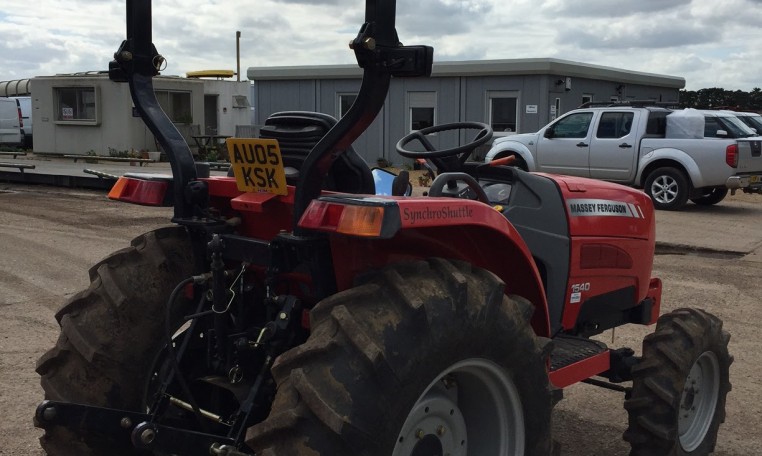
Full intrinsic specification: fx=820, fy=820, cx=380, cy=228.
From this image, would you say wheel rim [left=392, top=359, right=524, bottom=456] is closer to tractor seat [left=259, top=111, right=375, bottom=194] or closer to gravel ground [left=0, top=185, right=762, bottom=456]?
tractor seat [left=259, top=111, right=375, bottom=194]

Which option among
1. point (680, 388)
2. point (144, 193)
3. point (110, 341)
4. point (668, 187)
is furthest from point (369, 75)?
point (668, 187)

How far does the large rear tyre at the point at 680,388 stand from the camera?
3934 millimetres

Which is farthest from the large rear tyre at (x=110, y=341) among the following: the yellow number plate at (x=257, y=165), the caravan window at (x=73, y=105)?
the caravan window at (x=73, y=105)

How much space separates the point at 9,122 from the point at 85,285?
24.9m

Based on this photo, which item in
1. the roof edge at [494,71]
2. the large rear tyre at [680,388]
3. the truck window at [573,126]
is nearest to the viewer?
the large rear tyre at [680,388]

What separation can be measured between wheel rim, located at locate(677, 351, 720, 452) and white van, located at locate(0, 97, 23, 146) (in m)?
30.5

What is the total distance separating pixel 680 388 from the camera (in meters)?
3.99

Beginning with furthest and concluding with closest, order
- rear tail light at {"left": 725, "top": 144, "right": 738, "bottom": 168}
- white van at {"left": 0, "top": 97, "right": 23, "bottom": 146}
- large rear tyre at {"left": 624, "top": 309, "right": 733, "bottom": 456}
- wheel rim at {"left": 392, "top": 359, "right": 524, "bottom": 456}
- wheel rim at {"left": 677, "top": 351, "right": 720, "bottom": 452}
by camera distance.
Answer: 1. white van at {"left": 0, "top": 97, "right": 23, "bottom": 146}
2. rear tail light at {"left": 725, "top": 144, "right": 738, "bottom": 168}
3. wheel rim at {"left": 677, "top": 351, "right": 720, "bottom": 452}
4. large rear tyre at {"left": 624, "top": 309, "right": 733, "bottom": 456}
5. wheel rim at {"left": 392, "top": 359, "right": 524, "bottom": 456}

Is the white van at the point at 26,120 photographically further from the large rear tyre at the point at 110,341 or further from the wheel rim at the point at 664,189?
the large rear tyre at the point at 110,341

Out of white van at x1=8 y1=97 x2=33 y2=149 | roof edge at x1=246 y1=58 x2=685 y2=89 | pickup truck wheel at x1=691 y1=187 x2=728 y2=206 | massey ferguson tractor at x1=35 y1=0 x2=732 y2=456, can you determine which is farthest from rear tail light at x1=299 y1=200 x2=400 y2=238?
white van at x1=8 y1=97 x2=33 y2=149

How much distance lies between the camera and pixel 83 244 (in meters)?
10.8

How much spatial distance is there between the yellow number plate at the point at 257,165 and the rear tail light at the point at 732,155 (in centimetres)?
1400

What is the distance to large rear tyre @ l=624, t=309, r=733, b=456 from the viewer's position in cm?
393

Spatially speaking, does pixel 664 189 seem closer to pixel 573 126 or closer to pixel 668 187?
pixel 668 187
